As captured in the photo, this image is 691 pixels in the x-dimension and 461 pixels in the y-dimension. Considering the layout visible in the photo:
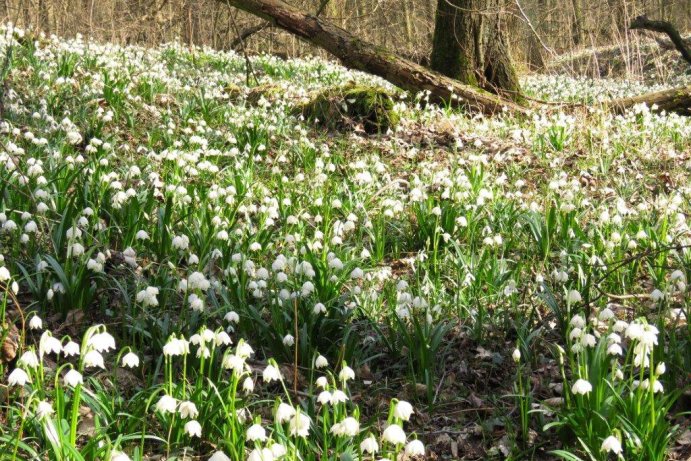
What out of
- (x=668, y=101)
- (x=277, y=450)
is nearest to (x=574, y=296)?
(x=277, y=450)

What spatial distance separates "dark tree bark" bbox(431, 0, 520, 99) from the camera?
31.3 ft

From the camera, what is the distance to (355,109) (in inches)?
329

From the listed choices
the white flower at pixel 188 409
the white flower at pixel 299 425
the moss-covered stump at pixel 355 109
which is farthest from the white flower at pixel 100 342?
the moss-covered stump at pixel 355 109

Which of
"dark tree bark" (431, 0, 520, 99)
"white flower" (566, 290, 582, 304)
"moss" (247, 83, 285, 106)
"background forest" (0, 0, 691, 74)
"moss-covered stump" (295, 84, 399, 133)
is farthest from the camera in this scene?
"background forest" (0, 0, 691, 74)

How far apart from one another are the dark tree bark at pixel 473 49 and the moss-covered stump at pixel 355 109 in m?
1.60

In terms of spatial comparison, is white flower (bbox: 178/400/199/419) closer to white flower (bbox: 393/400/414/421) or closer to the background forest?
white flower (bbox: 393/400/414/421)

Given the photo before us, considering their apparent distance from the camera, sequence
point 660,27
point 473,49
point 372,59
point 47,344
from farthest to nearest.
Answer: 1. point 660,27
2. point 473,49
3. point 372,59
4. point 47,344

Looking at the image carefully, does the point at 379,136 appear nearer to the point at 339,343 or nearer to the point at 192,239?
the point at 192,239

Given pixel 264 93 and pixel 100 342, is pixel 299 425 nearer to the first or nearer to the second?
pixel 100 342

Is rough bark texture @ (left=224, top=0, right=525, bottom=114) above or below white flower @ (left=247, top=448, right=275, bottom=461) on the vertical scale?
above

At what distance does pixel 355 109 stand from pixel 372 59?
3.03 feet

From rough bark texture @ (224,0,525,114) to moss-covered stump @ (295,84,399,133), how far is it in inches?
24.7

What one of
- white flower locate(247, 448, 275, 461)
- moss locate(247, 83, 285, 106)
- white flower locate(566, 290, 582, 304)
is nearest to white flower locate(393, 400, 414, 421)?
white flower locate(247, 448, 275, 461)

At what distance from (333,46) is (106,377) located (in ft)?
21.3
